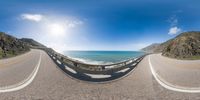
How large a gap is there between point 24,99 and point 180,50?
5103cm

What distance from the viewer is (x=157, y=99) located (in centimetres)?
590

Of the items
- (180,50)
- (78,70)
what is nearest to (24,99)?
(78,70)

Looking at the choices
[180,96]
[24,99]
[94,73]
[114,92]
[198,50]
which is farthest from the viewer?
[198,50]

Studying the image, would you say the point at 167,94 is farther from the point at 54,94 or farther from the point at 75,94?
the point at 54,94

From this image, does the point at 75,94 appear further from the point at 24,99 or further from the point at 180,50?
the point at 180,50

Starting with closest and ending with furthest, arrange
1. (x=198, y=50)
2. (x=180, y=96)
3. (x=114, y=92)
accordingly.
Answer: (x=180, y=96) → (x=114, y=92) → (x=198, y=50)

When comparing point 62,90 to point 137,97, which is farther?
point 62,90

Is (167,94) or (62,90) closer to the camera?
(167,94)

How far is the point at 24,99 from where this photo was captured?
19.1ft

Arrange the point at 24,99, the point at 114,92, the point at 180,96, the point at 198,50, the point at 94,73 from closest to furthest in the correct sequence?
the point at 24,99 → the point at 180,96 → the point at 114,92 → the point at 94,73 → the point at 198,50

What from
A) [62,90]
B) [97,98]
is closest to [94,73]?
[62,90]

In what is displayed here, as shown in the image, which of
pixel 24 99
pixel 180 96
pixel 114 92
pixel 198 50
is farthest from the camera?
pixel 198 50

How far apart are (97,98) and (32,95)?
2.30m

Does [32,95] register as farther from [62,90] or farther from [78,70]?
[78,70]
